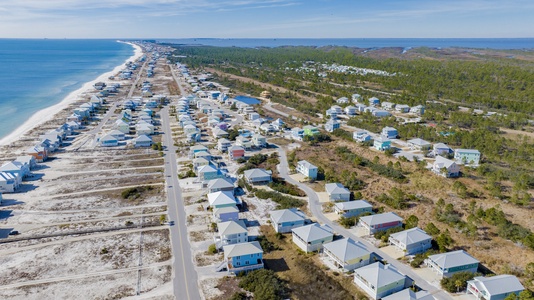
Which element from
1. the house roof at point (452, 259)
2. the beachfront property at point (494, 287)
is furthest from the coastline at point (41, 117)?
the beachfront property at point (494, 287)

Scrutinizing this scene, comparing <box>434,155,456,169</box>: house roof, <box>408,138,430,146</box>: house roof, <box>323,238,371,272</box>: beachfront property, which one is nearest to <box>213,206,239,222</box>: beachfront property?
<box>323,238,371,272</box>: beachfront property

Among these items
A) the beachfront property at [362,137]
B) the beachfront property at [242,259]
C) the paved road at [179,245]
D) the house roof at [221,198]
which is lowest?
the paved road at [179,245]

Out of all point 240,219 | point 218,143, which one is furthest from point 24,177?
point 240,219

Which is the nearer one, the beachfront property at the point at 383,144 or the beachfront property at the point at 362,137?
the beachfront property at the point at 383,144

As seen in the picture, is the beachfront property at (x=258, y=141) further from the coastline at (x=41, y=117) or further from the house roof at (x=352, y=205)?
A: the coastline at (x=41, y=117)

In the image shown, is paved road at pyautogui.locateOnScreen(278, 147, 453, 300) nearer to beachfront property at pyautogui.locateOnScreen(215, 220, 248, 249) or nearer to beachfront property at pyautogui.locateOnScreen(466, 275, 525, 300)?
beachfront property at pyautogui.locateOnScreen(466, 275, 525, 300)

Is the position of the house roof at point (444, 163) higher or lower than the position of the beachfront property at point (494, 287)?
higher
